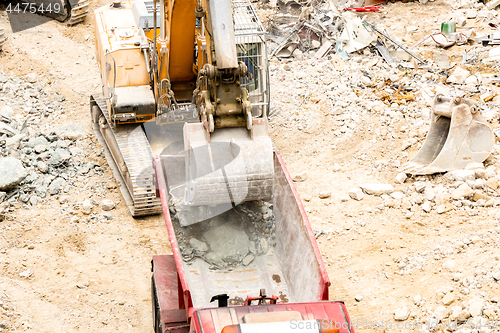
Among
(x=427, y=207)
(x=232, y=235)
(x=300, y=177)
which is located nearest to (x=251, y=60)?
(x=300, y=177)

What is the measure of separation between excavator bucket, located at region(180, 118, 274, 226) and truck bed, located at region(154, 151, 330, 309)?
13.0 inches

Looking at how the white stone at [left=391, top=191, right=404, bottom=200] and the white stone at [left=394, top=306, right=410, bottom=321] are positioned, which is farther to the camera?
the white stone at [left=391, top=191, right=404, bottom=200]

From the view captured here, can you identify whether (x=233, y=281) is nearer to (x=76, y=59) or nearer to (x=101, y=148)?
(x=101, y=148)

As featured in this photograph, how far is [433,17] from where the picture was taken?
15.3 meters

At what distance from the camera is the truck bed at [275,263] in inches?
245

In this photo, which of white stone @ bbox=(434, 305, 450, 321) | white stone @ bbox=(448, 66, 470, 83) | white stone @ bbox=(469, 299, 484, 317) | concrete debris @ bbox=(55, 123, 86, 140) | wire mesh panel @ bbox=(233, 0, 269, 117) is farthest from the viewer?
white stone @ bbox=(448, 66, 470, 83)

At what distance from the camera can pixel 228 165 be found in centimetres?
632

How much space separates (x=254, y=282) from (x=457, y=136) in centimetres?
396

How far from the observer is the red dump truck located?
4.74 meters

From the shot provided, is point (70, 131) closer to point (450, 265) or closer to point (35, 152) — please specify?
point (35, 152)

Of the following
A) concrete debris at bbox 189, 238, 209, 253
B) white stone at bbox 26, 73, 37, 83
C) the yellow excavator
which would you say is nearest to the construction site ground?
the yellow excavator

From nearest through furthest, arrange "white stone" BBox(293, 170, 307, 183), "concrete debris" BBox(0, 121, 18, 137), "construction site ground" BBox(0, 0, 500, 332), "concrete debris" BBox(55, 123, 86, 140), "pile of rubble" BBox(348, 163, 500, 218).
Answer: "construction site ground" BBox(0, 0, 500, 332) < "pile of rubble" BBox(348, 163, 500, 218) < "white stone" BBox(293, 170, 307, 183) < "concrete debris" BBox(0, 121, 18, 137) < "concrete debris" BBox(55, 123, 86, 140)

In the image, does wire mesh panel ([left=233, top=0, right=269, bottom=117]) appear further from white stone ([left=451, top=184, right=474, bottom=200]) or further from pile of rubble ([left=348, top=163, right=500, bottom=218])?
white stone ([left=451, top=184, right=474, bottom=200])

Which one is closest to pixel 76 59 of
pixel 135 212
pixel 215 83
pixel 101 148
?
pixel 101 148
